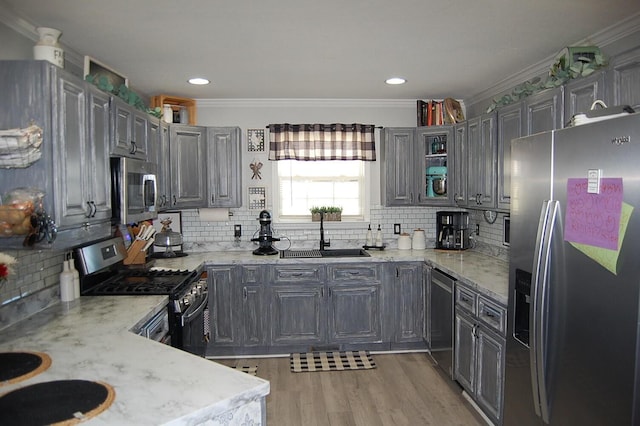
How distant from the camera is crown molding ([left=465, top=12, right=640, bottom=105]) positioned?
8.64 feet

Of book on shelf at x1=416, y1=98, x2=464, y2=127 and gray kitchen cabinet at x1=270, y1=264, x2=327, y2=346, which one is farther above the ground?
book on shelf at x1=416, y1=98, x2=464, y2=127

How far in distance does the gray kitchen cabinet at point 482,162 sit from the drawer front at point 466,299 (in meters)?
0.72

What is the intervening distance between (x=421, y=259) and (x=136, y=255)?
251 cm

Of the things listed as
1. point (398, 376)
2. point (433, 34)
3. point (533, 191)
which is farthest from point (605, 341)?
point (398, 376)

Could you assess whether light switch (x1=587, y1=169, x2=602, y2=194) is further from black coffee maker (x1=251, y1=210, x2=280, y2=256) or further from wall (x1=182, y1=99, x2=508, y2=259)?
black coffee maker (x1=251, y1=210, x2=280, y2=256)

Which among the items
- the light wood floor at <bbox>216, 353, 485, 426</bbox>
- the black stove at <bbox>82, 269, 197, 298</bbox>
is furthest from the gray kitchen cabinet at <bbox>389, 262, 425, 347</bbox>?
the black stove at <bbox>82, 269, 197, 298</bbox>

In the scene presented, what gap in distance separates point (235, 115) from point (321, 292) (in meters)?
2.04

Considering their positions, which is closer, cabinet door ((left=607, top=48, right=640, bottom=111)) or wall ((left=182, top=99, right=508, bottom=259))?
cabinet door ((left=607, top=48, right=640, bottom=111))

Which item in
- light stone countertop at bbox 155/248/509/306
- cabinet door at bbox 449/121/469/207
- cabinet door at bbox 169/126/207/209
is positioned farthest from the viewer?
cabinet door at bbox 169/126/207/209

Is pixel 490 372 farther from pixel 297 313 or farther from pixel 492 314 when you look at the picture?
pixel 297 313

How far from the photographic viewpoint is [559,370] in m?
2.06

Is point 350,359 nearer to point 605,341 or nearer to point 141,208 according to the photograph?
point 141,208

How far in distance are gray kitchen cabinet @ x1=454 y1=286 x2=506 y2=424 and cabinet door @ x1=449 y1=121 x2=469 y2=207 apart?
3.59ft

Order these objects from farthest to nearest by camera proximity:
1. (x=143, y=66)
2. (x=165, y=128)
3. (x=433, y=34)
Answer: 1. (x=165, y=128)
2. (x=143, y=66)
3. (x=433, y=34)
